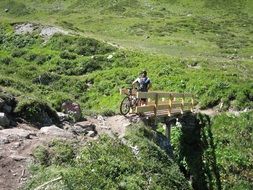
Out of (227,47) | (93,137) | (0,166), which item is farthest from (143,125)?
(227,47)

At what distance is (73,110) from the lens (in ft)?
81.1

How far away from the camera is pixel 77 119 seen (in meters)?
24.5

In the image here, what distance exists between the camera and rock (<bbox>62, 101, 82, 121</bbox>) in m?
24.4

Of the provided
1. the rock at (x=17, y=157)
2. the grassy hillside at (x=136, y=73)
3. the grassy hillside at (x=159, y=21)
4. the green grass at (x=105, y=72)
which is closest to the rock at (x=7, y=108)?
the grassy hillside at (x=136, y=73)

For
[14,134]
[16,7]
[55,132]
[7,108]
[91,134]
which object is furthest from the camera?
[16,7]

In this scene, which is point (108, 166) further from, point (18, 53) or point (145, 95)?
point (18, 53)

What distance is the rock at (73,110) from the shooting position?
24.4 metres

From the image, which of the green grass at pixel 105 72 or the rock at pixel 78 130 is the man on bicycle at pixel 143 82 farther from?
the green grass at pixel 105 72

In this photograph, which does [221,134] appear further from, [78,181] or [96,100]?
[78,181]

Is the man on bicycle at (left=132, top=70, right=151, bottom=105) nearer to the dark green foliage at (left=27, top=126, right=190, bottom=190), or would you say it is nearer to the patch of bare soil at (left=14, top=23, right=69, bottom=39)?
the dark green foliage at (left=27, top=126, right=190, bottom=190)

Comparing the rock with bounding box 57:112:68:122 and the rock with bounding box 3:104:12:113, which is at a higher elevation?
the rock with bounding box 3:104:12:113

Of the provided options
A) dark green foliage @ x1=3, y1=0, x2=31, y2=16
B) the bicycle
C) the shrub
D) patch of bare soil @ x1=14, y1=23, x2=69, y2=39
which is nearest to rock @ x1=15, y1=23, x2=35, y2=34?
patch of bare soil @ x1=14, y1=23, x2=69, y2=39

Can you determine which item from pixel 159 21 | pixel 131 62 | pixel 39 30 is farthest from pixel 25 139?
pixel 159 21

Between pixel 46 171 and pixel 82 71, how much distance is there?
3123 cm
